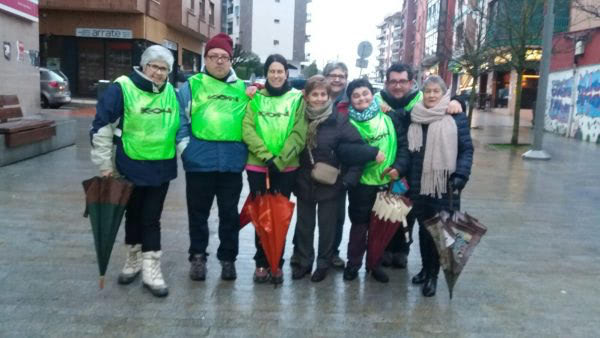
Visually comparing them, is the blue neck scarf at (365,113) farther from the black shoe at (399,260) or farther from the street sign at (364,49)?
the street sign at (364,49)

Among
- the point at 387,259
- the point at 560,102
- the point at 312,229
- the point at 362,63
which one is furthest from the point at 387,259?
the point at 560,102

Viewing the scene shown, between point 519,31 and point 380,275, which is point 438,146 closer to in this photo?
point 380,275

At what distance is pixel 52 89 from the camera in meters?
21.7

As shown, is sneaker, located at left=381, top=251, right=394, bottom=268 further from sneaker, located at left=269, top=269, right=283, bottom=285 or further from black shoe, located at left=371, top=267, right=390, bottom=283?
sneaker, located at left=269, top=269, right=283, bottom=285

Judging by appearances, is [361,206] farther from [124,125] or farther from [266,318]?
[124,125]

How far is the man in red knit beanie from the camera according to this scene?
173 inches

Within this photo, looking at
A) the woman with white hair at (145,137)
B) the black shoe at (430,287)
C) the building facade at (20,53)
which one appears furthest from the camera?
the building facade at (20,53)

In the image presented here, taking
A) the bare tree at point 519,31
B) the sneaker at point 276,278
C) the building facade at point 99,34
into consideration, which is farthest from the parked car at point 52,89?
the sneaker at point 276,278

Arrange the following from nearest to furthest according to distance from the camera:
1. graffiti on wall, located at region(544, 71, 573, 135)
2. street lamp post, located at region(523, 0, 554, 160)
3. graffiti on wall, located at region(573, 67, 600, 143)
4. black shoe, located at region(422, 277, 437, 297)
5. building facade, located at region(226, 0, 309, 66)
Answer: black shoe, located at region(422, 277, 437, 297), street lamp post, located at region(523, 0, 554, 160), graffiti on wall, located at region(573, 67, 600, 143), graffiti on wall, located at region(544, 71, 573, 135), building facade, located at region(226, 0, 309, 66)

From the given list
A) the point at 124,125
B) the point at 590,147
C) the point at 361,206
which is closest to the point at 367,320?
the point at 361,206

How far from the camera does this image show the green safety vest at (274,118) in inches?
176

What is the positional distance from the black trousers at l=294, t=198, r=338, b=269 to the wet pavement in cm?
21

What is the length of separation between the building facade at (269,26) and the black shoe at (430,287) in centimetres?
7718

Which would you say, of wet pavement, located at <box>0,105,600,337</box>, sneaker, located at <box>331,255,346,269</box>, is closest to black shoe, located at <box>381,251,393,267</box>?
wet pavement, located at <box>0,105,600,337</box>
